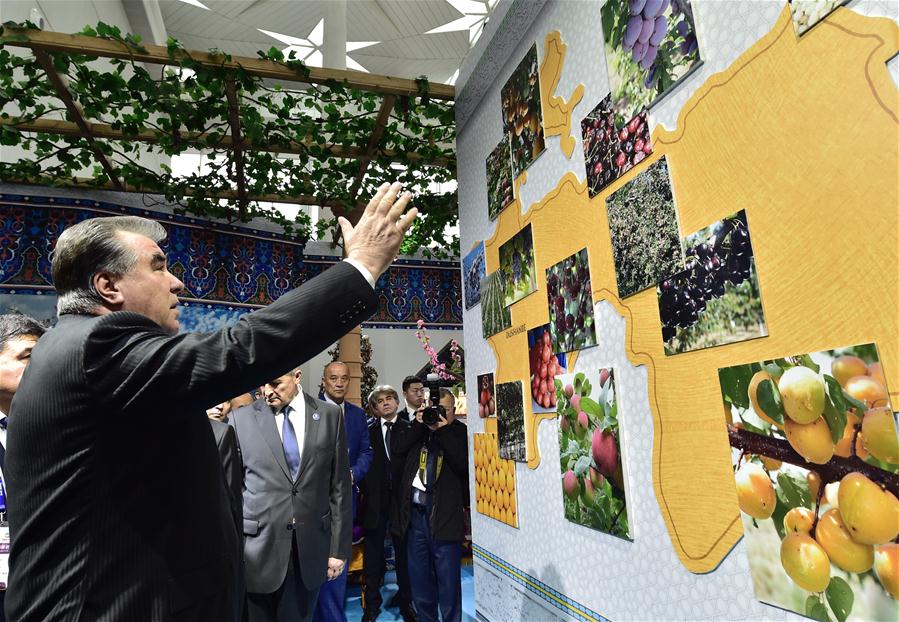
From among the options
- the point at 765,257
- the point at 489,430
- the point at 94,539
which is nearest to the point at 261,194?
the point at 489,430

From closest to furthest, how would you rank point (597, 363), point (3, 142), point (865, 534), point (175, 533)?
point (865, 534)
point (175, 533)
point (597, 363)
point (3, 142)

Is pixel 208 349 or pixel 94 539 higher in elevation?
pixel 208 349

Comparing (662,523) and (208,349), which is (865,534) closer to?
(662,523)

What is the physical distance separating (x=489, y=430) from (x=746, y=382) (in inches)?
48.1

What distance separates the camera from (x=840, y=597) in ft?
2.55

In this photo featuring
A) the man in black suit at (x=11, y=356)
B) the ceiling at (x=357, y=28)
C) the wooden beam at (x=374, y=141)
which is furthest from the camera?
the ceiling at (x=357, y=28)

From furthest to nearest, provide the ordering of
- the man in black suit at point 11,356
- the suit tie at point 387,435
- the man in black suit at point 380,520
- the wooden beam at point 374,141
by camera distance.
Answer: the suit tie at point 387,435, the man in black suit at point 380,520, the wooden beam at point 374,141, the man in black suit at point 11,356

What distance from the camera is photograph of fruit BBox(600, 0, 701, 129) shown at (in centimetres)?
109

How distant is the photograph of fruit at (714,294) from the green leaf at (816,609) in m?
0.40

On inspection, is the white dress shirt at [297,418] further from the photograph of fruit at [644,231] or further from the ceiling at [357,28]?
the ceiling at [357,28]

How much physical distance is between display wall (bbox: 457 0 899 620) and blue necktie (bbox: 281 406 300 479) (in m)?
1.28

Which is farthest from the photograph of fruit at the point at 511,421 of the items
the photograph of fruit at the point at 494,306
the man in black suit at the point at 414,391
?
the man in black suit at the point at 414,391

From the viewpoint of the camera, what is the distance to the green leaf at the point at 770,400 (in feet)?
2.84

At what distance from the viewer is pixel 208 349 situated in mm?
917
